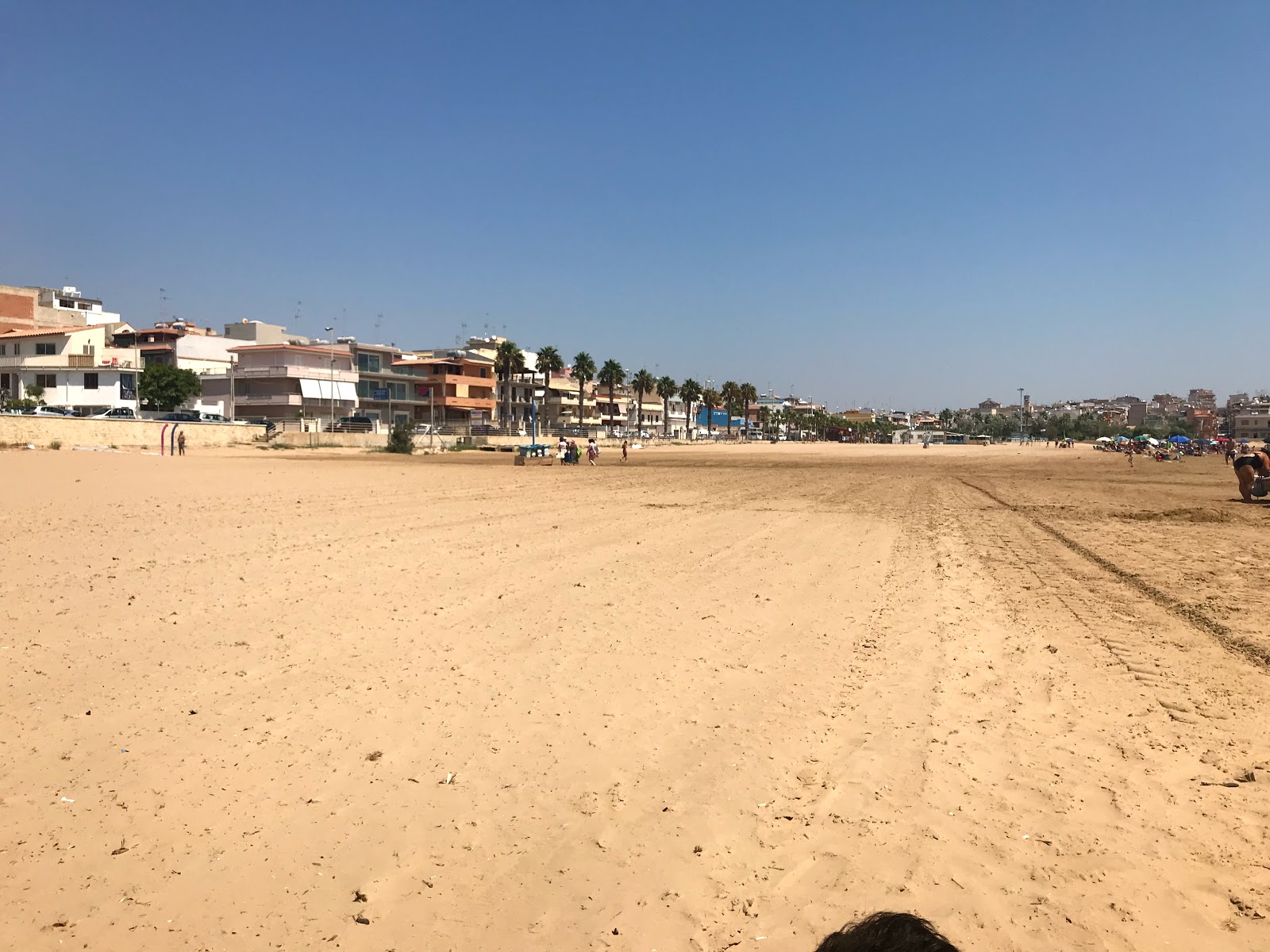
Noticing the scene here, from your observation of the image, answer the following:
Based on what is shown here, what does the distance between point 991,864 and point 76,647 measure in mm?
6186

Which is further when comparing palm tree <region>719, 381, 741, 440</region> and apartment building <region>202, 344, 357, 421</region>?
palm tree <region>719, 381, 741, 440</region>

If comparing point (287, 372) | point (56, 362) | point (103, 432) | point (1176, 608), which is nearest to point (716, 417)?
point (287, 372)

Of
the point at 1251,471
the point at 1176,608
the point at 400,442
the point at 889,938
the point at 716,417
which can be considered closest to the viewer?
the point at 889,938

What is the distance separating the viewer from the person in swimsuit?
20.8 metres

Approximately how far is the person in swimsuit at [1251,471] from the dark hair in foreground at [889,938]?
2289 centimetres

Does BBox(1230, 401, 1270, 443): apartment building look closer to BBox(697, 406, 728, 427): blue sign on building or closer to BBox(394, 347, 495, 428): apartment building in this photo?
BBox(697, 406, 728, 427): blue sign on building

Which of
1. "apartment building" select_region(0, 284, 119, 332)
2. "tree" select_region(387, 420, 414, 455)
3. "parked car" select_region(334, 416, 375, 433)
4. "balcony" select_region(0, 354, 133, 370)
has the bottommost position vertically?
"tree" select_region(387, 420, 414, 455)

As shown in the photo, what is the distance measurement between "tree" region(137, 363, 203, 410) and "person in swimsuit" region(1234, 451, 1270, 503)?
69809 mm

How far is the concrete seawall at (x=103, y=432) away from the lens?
34.8 metres

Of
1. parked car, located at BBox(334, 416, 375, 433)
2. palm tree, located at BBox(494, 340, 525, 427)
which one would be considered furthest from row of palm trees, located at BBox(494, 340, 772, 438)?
parked car, located at BBox(334, 416, 375, 433)

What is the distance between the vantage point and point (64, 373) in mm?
58562

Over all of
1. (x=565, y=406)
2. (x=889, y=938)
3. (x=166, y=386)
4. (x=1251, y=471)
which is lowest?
(x=889, y=938)

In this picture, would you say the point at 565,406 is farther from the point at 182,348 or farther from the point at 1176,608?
the point at 1176,608

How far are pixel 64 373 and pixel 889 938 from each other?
69.9 m
